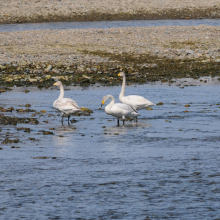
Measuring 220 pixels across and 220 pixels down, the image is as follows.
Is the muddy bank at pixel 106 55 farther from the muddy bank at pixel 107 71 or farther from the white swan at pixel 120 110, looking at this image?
the white swan at pixel 120 110

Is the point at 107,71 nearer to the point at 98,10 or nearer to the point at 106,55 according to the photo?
the point at 106,55

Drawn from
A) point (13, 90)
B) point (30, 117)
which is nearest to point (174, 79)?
point (13, 90)

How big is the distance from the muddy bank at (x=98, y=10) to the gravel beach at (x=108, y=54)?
24.2 metres

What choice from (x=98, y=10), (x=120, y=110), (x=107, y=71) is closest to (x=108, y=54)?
(x=107, y=71)

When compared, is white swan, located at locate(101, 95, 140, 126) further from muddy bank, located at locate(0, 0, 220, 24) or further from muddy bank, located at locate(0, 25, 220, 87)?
muddy bank, located at locate(0, 0, 220, 24)

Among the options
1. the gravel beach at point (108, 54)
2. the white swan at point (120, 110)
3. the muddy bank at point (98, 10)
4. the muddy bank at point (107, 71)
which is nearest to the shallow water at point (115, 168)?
the white swan at point (120, 110)

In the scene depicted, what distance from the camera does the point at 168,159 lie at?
46.1 feet

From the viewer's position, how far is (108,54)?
1533 inches

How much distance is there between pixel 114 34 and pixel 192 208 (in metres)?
38.0

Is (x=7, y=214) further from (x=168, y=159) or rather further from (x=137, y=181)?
(x=168, y=159)

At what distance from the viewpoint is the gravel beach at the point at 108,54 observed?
32656 millimetres

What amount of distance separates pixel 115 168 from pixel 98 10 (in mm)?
66784

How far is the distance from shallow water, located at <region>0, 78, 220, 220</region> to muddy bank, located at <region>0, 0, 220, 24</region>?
54.3 m

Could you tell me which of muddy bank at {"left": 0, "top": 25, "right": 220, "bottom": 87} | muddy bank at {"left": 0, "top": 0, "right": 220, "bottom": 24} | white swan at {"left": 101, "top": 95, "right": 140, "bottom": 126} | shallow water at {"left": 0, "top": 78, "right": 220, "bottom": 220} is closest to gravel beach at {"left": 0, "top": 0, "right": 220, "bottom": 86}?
muddy bank at {"left": 0, "top": 25, "right": 220, "bottom": 87}
